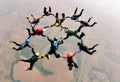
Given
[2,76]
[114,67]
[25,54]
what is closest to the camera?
[2,76]

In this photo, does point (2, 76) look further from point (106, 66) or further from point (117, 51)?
point (117, 51)

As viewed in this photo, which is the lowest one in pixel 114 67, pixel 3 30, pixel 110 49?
pixel 114 67

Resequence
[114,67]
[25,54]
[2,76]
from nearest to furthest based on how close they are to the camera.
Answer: [2,76], [25,54], [114,67]

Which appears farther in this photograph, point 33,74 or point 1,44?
point 1,44

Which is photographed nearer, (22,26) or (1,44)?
(1,44)

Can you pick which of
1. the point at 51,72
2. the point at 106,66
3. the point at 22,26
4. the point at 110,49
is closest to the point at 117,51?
the point at 110,49

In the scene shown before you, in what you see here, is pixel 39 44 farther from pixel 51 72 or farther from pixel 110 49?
pixel 110 49

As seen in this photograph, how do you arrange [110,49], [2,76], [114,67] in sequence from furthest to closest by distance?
[110,49], [114,67], [2,76]

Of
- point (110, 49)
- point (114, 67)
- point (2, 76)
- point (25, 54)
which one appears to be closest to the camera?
point (2, 76)

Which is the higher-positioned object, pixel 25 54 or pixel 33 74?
pixel 25 54

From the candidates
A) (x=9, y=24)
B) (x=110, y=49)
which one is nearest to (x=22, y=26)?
(x=9, y=24)
